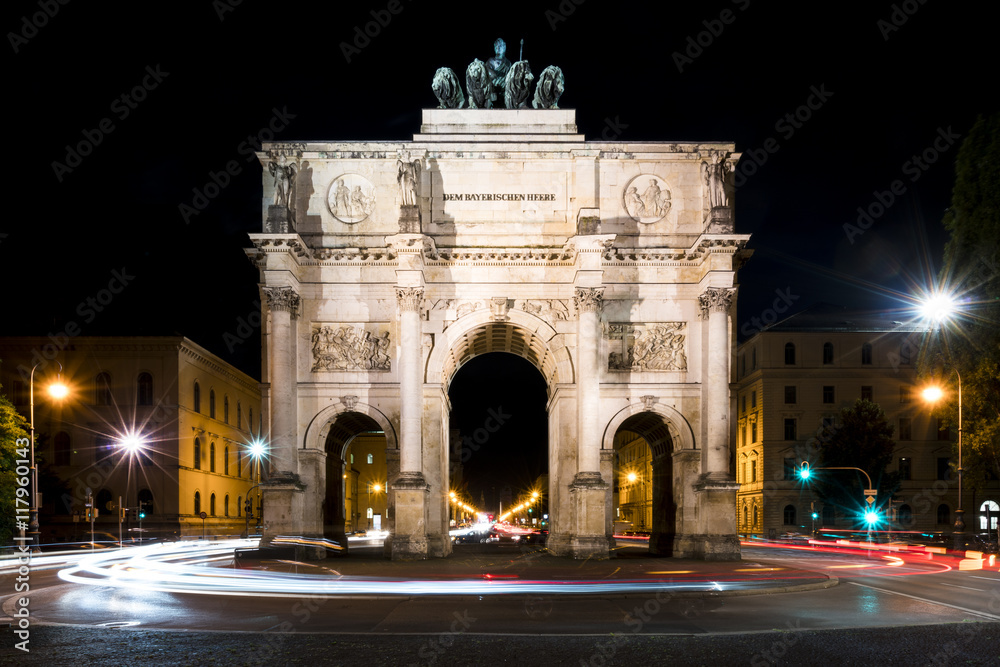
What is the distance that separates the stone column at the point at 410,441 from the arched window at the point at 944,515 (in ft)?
146

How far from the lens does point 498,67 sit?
31.4m

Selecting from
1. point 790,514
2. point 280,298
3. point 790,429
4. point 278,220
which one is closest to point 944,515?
point 790,514

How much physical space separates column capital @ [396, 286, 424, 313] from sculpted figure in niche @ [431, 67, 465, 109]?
714 centimetres

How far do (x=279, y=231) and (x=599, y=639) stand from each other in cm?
1958

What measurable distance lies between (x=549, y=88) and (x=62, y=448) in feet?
118

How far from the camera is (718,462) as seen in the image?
2794 centimetres

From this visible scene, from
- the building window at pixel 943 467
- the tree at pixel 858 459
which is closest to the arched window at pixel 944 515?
the building window at pixel 943 467

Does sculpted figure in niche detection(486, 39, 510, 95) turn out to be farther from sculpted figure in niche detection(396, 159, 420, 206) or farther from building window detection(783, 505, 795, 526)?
building window detection(783, 505, 795, 526)

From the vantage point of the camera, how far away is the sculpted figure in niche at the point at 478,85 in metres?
30.8

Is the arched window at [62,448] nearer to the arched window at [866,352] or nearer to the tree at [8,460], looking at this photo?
the tree at [8,460]

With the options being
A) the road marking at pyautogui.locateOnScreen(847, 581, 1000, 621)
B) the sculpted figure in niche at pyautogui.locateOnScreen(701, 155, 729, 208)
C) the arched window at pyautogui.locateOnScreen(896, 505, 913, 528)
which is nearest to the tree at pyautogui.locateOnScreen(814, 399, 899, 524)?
the arched window at pyautogui.locateOnScreen(896, 505, 913, 528)

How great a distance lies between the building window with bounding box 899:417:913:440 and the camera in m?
60.4

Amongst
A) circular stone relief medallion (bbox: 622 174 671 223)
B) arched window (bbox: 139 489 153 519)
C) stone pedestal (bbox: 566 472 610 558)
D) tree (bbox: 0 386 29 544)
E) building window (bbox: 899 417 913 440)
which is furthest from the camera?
building window (bbox: 899 417 913 440)

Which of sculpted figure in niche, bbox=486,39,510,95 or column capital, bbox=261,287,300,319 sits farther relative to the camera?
sculpted figure in niche, bbox=486,39,510,95
